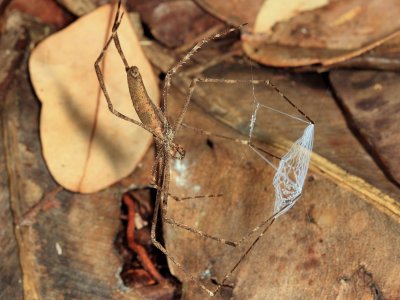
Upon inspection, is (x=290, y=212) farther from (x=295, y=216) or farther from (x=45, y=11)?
(x=45, y=11)

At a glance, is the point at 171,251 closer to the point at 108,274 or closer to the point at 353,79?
the point at 108,274

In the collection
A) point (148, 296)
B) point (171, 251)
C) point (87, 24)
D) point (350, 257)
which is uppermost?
point (87, 24)

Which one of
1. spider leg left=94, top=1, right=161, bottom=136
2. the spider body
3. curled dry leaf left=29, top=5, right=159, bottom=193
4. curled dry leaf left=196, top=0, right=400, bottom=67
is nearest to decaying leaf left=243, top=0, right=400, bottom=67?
curled dry leaf left=196, top=0, right=400, bottom=67

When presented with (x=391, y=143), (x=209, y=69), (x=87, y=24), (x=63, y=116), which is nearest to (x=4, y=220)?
(x=63, y=116)

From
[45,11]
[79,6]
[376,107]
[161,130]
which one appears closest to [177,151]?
[161,130]

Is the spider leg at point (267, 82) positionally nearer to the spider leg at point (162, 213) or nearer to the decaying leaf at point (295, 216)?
the decaying leaf at point (295, 216)
